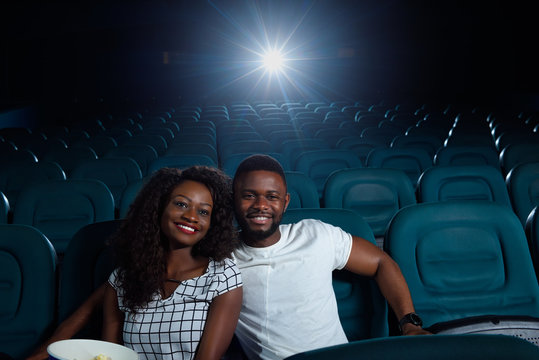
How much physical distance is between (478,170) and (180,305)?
7.38 ft

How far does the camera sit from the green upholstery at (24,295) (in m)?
1.73

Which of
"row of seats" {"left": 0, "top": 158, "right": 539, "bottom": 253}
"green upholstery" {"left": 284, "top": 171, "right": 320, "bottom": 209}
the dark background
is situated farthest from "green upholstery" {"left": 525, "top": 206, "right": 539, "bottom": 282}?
the dark background

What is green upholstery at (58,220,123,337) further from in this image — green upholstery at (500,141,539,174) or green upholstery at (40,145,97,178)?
green upholstery at (500,141,539,174)

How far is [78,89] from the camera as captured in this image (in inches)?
634

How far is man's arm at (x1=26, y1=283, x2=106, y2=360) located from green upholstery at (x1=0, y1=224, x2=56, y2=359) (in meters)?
0.21

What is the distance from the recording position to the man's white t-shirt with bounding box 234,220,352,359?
155 centimetres

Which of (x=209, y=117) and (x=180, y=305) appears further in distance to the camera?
(x=209, y=117)

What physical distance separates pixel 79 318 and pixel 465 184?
7.80 ft

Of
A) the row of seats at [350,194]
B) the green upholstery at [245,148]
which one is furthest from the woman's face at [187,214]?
the green upholstery at [245,148]

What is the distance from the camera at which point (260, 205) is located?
5.26ft

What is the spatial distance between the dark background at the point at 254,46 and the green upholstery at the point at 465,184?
10906 millimetres

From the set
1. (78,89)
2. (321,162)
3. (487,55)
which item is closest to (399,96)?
(487,55)

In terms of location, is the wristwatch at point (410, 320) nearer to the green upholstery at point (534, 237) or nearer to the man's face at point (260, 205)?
the man's face at point (260, 205)

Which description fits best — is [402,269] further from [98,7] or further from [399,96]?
[399,96]
